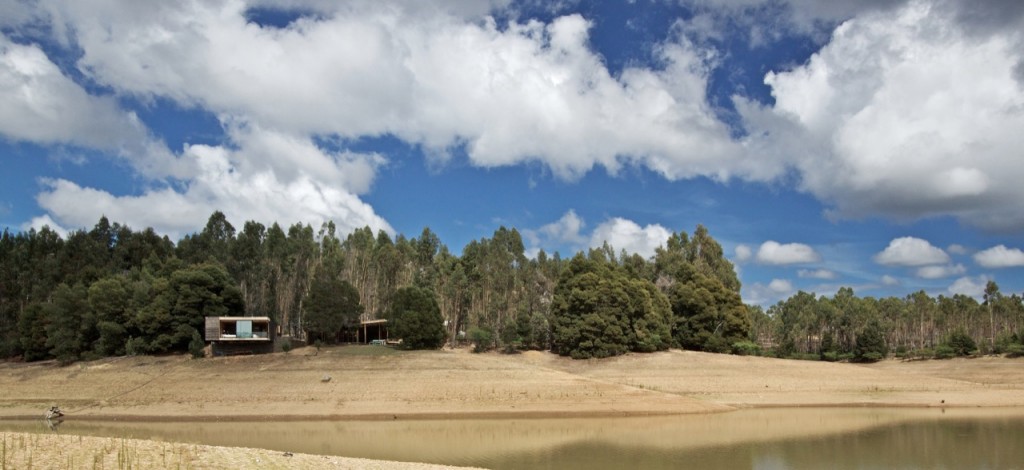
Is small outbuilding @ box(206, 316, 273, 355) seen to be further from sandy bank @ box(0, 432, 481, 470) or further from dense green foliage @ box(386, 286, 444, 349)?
sandy bank @ box(0, 432, 481, 470)

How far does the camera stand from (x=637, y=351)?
2672 inches

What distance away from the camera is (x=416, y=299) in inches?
2562

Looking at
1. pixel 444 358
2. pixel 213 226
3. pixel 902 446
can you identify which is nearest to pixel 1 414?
pixel 444 358

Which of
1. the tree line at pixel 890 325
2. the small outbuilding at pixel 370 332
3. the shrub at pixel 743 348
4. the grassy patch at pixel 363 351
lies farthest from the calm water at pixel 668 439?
the tree line at pixel 890 325

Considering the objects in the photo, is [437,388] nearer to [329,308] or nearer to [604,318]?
[329,308]

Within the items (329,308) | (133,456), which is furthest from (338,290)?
(133,456)

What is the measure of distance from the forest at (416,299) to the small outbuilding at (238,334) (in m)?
1.67

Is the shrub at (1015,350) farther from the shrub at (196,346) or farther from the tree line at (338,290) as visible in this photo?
the shrub at (196,346)

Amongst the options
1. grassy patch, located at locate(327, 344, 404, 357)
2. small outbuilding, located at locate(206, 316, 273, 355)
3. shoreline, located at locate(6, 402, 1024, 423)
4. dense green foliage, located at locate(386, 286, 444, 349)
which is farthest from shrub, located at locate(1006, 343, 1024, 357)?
small outbuilding, located at locate(206, 316, 273, 355)

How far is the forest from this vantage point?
66.5 meters

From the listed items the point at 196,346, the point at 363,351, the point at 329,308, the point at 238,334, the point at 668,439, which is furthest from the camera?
the point at 329,308

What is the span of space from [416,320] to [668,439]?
3417 centimetres

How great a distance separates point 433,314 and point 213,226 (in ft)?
136

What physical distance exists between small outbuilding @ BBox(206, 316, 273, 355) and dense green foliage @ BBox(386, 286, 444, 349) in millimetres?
12624
